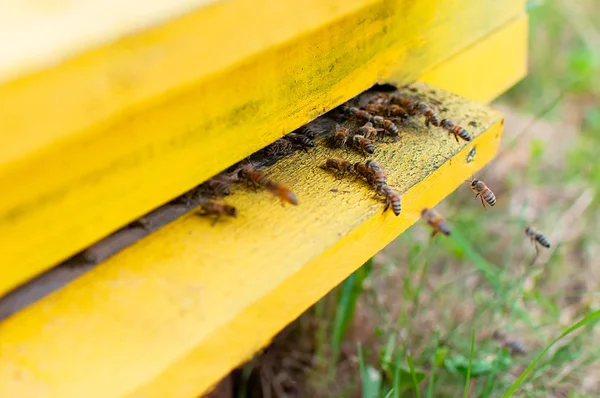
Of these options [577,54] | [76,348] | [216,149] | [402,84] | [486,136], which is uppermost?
[577,54]

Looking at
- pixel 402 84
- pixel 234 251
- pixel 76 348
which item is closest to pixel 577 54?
pixel 402 84

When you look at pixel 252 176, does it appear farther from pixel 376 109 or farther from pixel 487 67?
pixel 487 67

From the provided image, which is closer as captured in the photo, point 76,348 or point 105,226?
point 76,348

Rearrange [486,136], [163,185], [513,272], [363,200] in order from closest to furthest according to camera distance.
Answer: [163,185]
[363,200]
[486,136]
[513,272]

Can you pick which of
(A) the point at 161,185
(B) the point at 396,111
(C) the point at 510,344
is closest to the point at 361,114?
(B) the point at 396,111

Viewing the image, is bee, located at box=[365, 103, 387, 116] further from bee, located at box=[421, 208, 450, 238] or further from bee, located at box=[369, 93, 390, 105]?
bee, located at box=[421, 208, 450, 238]

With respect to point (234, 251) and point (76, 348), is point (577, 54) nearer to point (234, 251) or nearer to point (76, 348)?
point (234, 251)

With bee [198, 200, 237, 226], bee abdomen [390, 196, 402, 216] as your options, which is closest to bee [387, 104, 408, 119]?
bee abdomen [390, 196, 402, 216]

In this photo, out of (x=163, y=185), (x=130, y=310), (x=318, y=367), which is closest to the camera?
(x=130, y=310)
